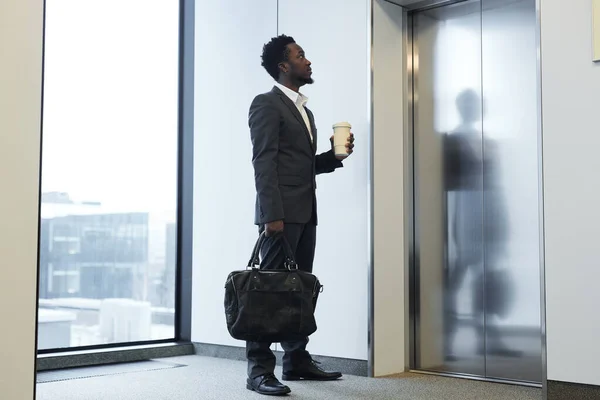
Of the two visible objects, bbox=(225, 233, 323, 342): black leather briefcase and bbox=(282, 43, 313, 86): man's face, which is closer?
bbox=(225, 233, 323, 342): black leather briefcase

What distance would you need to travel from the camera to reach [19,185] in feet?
6.98

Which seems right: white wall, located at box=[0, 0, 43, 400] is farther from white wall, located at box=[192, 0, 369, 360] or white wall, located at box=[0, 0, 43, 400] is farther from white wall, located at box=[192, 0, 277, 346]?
white wall, located at box=[192, 0, 277, 346]

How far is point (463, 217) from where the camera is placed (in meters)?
3.58

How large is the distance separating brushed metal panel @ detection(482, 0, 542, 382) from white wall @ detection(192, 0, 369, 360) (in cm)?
58

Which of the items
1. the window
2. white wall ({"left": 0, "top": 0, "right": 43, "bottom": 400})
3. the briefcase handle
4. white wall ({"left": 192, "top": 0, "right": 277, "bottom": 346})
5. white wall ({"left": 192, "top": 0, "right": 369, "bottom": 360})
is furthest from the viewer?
white wall ({"left": 192, "top": 0, "right": 277, "bottom": 346})

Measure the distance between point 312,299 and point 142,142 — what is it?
74.3 inches

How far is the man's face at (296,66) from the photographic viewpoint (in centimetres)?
326

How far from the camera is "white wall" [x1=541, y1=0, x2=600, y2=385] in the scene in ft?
9.12

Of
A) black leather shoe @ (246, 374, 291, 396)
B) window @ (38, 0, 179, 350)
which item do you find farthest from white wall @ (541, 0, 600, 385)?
window @ (38, 0, 179, 350)

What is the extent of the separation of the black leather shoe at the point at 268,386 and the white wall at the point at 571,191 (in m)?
1.02

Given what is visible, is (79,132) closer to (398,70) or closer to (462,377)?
(398,70)

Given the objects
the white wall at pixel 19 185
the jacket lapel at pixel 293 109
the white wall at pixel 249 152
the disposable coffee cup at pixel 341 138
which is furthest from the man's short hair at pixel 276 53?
the white wall at pixel 19 185

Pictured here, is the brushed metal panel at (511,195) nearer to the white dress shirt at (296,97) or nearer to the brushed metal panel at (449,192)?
the brushed metal panel at (449,192)

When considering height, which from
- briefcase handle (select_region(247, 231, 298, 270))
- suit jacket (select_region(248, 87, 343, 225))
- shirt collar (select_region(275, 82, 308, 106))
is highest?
shirt collar (select_region(275, 82, 308, 106))
